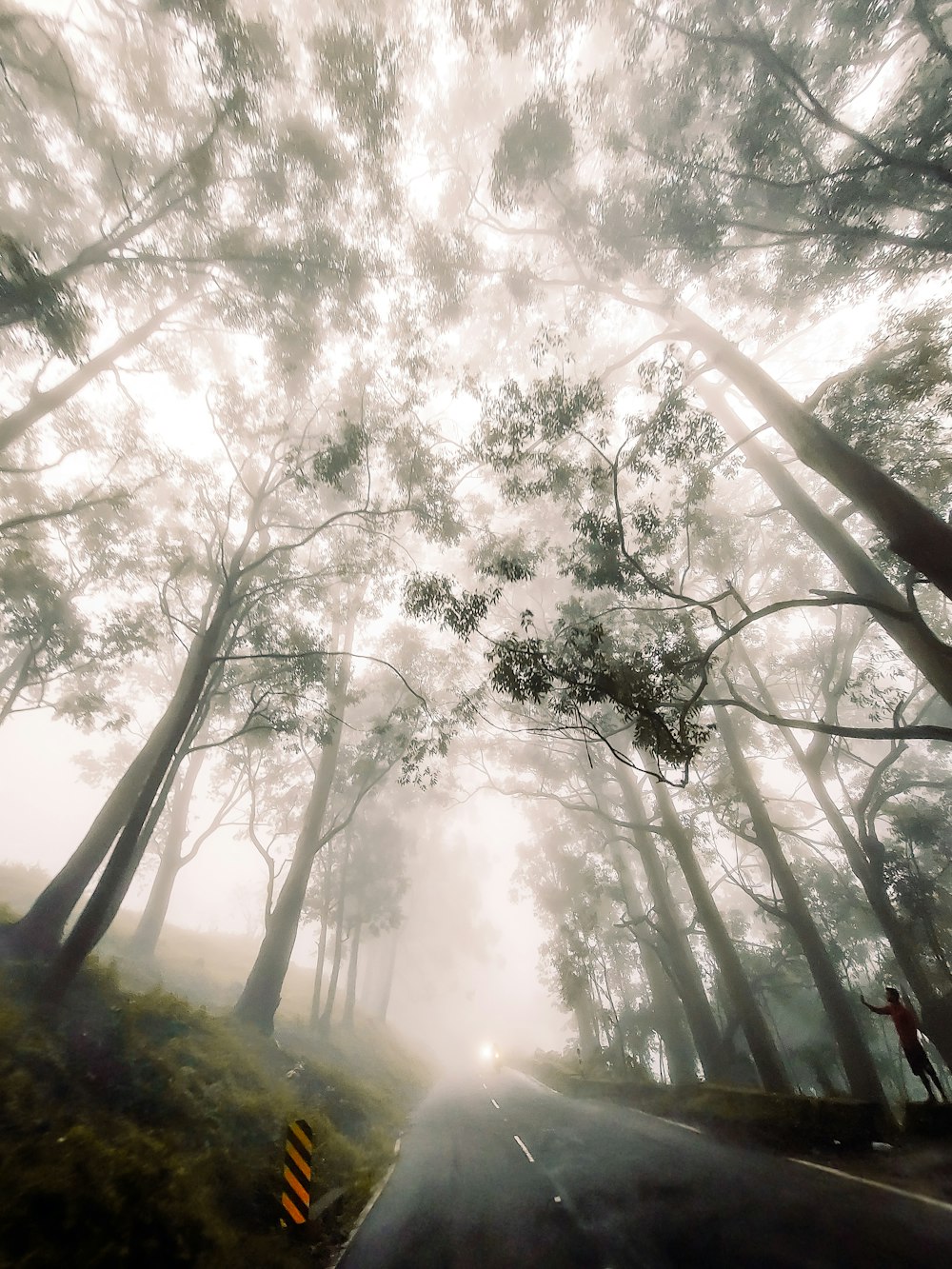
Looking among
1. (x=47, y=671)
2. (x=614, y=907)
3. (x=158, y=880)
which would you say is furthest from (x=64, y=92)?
(x=614, y=907)

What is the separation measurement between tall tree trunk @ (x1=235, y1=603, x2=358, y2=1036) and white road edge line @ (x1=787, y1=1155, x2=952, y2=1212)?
12227 millimetres

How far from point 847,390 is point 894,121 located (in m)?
5.10

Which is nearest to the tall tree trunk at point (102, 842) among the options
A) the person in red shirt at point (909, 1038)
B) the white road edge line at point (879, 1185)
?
the white road edge line at point (879, 1185)

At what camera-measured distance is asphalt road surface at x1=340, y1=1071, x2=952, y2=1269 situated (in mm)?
4773

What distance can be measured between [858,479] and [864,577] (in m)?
2.09

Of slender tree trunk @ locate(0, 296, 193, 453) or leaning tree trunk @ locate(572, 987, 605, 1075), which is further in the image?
leaning tree trunk @ locate(572, 987, 605, 1075)

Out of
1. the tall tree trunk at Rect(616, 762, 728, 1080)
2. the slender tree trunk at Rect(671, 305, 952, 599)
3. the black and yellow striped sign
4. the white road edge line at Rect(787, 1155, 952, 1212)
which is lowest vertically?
the black and yellow striped sign

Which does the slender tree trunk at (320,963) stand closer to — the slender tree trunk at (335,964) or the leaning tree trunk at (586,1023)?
the slender tree trunk at (335,964)

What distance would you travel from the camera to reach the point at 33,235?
1378 centimetres

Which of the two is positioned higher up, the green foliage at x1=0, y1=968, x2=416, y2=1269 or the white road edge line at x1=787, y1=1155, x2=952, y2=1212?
the white road edge line at x1=787, y1=1155, x2=952, y2=1212

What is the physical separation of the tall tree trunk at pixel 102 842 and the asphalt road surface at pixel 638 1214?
6752mm

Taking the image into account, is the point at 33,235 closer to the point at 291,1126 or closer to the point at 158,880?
the point at 291,1126

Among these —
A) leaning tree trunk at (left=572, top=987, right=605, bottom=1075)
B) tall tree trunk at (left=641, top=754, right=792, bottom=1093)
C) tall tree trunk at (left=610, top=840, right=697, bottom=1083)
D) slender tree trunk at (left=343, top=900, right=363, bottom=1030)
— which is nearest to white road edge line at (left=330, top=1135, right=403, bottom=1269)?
tall tree trunk at (left=641, top=754, right=792, bottom=1093)

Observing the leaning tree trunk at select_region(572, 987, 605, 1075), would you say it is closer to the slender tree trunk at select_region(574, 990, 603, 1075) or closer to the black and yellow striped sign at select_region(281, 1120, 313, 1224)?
the slender tree trunk at select_region(574, 990, 603, 1075)
